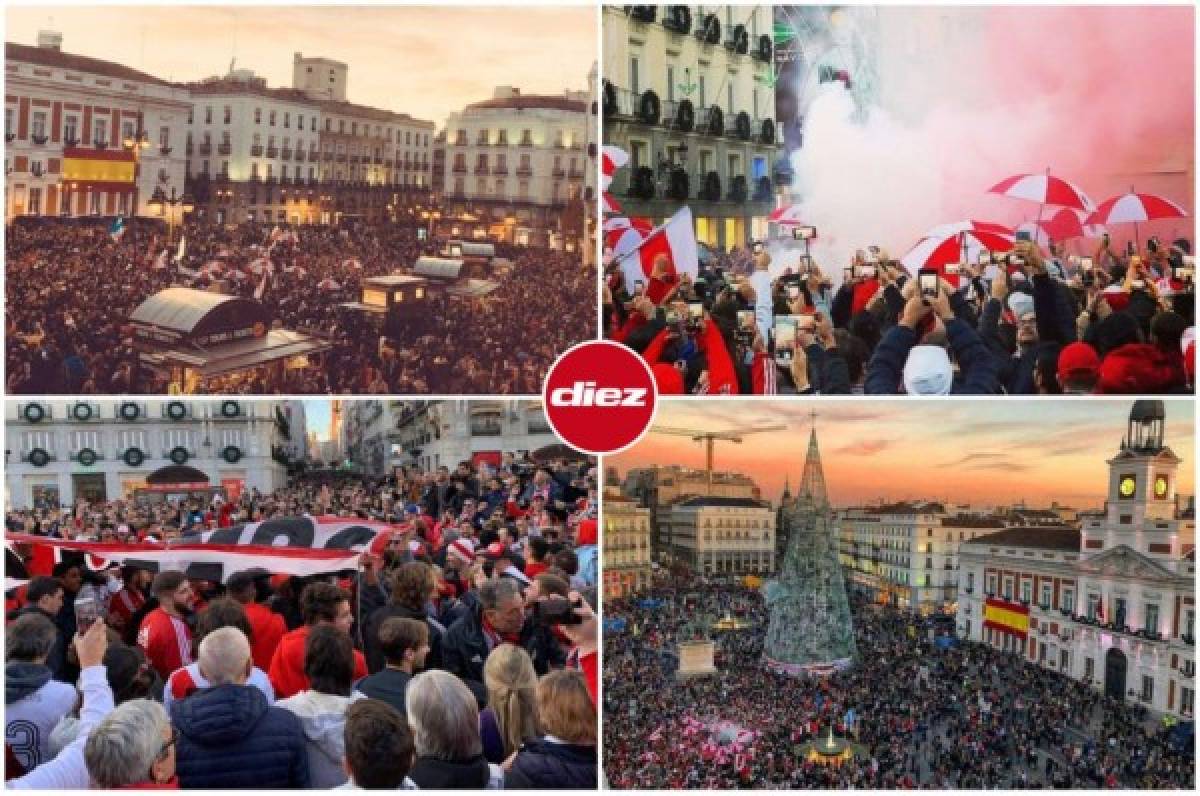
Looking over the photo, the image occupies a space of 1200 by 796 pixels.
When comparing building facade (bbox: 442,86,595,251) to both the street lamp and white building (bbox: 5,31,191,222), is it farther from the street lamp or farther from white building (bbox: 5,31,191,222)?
white building (bbox: 5,31,191,222)

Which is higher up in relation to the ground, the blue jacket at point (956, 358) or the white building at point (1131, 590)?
the blue jacket at point (956, 358)

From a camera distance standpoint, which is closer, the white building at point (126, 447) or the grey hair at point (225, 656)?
the grey hair at point (225, 656)

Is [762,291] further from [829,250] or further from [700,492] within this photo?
[700,492]

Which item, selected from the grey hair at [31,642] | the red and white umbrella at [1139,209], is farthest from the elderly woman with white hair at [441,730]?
the red and white umbrella at [1139,209]

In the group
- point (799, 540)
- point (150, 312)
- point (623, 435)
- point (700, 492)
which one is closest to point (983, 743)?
point (799, 540)

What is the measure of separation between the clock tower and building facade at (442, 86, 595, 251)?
352 cm

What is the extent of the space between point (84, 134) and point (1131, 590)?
684cm

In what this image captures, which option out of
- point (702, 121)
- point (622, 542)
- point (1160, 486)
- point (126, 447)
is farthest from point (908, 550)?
point (126, 447)

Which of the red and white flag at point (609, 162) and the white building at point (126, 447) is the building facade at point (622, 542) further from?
the white building at point (126, 447)

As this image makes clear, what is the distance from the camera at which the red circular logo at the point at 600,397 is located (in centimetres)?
893

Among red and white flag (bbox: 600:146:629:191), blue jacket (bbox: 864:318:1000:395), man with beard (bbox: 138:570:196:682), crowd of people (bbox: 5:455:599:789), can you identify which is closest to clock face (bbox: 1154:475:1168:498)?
blue jacket (bbox: 864:318:1000:395)

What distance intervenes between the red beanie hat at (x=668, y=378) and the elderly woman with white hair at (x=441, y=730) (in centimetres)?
303

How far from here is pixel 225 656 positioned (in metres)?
7.05

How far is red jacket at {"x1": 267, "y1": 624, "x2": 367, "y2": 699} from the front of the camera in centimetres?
767
